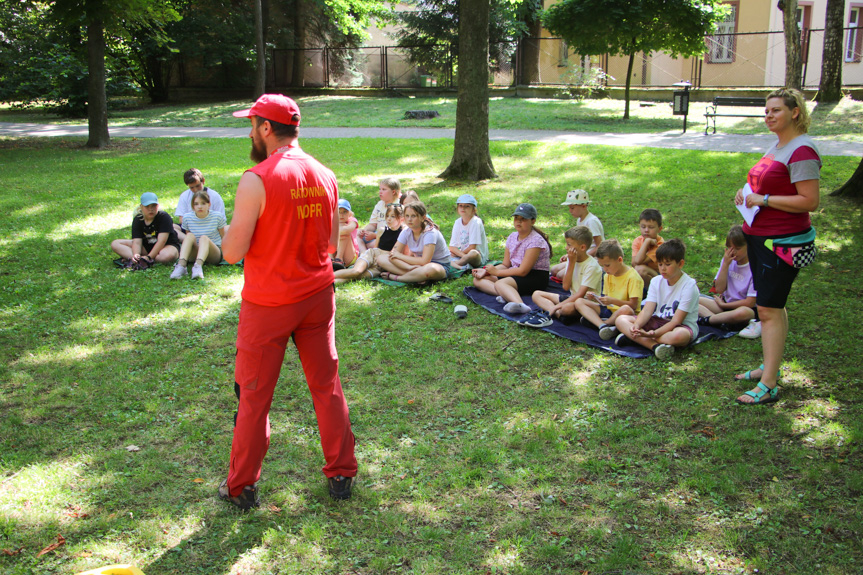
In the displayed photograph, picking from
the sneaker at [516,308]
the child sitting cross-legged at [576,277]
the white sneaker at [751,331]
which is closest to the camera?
the white sneaker at [751,331]

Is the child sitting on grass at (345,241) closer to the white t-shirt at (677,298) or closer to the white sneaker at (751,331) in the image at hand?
the white t-shirt at (677,298)

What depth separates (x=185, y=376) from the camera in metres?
5.43

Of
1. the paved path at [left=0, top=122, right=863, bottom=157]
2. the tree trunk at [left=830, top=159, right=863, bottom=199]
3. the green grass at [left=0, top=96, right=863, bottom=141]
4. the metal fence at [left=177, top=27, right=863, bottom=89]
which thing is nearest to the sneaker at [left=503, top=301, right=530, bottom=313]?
the tree trunk at [left=830, top=159, right=863, bottom=199]

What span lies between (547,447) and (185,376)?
300 cm

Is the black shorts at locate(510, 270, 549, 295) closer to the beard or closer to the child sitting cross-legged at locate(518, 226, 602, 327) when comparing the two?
the child sitting cross-legged at locate(518, 226, 602, 327)

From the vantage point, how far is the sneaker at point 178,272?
7853mm

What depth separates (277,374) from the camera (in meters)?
3.47

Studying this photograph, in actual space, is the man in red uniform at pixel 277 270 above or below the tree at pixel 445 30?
below

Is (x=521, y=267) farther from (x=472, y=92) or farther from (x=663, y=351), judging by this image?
(x=472, y=92)

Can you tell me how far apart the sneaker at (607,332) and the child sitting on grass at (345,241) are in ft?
A: 11.3

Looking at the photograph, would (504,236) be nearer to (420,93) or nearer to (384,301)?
(384,301)

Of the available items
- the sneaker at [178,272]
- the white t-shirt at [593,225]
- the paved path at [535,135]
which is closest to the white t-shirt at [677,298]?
the white t-shirt at [593,225]

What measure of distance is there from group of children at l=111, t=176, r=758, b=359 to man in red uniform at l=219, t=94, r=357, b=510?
319 centimetres

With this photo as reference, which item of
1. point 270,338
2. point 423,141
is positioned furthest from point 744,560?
point 423,141
